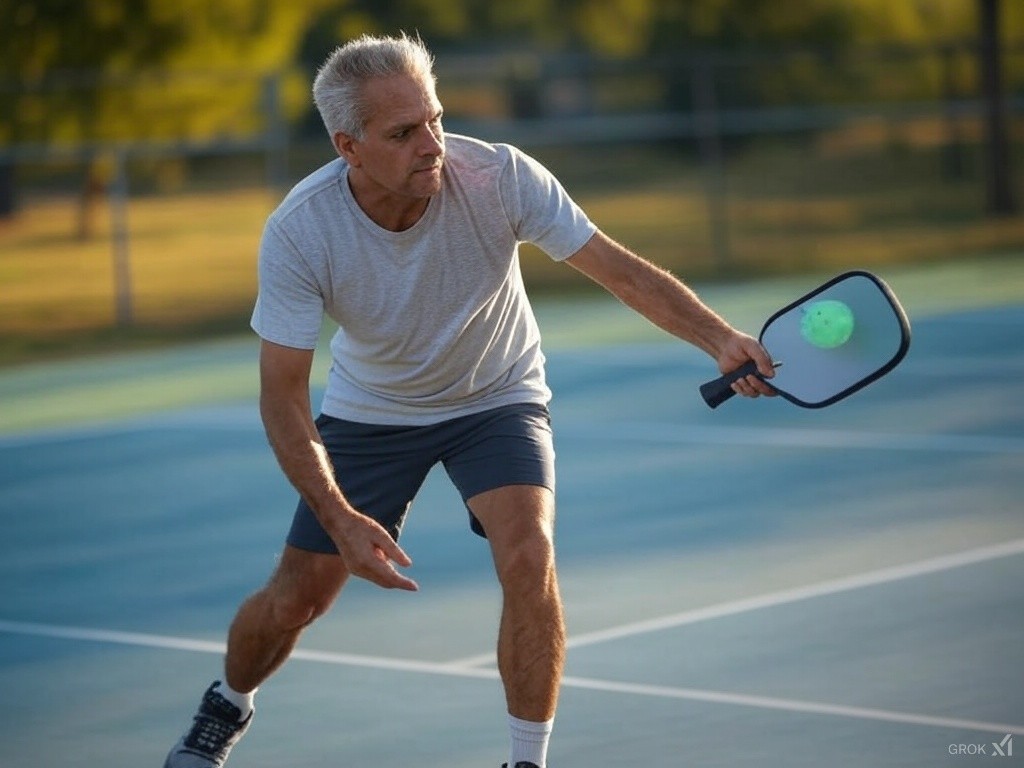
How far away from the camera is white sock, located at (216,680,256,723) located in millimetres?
5801

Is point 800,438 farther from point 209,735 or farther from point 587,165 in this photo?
point 587,165

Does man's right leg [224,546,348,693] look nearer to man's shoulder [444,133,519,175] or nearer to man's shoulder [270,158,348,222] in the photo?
man's shoulder [270,158,348,222]

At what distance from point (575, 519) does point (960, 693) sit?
3261 mm

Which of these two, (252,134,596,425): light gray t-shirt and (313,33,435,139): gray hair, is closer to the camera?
(313,33,435,139): gray hair

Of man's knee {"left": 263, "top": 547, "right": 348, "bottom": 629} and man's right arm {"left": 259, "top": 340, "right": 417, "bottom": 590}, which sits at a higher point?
man's right arm {"left": 259, "top": 340, "right": 417, "bottom": 590}

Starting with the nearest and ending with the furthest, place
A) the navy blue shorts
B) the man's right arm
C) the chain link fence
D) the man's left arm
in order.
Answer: the man's right arm, the man's left arm, the navy blue shorts, the chain link fence

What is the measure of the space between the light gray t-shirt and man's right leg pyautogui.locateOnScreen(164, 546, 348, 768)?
46 centimetres

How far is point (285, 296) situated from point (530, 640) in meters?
1.02

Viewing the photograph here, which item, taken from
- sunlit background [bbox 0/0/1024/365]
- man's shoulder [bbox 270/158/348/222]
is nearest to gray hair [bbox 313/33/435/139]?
man's shoulder [bbox 270/158/348/222]

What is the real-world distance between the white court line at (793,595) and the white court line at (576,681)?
0.58ft

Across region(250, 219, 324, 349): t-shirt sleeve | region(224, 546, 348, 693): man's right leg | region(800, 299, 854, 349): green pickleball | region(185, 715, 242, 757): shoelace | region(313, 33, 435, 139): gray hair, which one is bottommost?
region(185, 715, 242, 757): shoelace

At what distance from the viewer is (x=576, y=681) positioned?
21.6ft

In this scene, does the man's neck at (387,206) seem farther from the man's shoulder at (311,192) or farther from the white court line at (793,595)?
the white court line at (793,595)

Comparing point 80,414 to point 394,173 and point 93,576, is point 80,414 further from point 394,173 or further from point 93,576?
point 394,173
